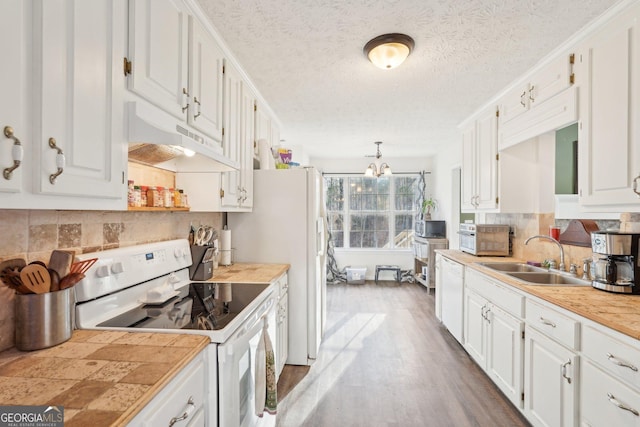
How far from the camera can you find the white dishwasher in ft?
9.72

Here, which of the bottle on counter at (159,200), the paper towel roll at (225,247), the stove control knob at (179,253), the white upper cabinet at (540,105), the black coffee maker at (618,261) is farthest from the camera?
the paper towel roll at (225,247)

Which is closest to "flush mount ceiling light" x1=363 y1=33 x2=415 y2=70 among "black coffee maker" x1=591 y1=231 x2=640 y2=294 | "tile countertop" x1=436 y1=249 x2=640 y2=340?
"black coffee maker" x1=591 y1=231 x2=640 y2=294

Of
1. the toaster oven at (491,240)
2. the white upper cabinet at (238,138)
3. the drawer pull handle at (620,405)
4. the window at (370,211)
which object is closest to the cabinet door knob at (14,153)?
the white upper cabinet at (238,138)

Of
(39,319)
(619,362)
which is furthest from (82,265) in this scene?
(619,362)

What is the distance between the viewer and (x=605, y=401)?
1.33m

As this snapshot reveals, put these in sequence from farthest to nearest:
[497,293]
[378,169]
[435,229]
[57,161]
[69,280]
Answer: [378,169] → [435,229] → [497,293] → [69,280] → [57,161]

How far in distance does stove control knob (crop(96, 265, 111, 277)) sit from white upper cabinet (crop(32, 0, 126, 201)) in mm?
420

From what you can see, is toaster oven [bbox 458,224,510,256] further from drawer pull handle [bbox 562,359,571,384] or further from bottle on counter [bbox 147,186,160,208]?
bottle on counter [bbox 147,186,160,208]

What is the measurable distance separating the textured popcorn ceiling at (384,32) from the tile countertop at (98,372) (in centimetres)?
166

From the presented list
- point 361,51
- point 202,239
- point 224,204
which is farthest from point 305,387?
point 361,51

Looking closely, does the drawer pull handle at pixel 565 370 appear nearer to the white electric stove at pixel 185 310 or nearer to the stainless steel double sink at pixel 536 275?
the stainless steel double sink at pixel 536 275

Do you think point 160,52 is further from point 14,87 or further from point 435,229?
point 435,229

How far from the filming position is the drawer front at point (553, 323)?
4.98ft

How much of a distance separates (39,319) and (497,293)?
8.23ft
